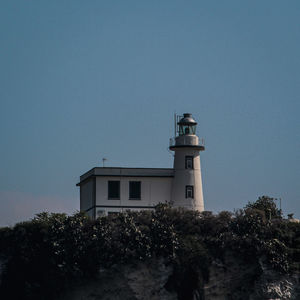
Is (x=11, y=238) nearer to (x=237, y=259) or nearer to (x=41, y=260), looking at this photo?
(x=41, y=260)

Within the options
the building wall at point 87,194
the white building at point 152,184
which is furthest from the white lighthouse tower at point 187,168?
the building wall at point 87,194

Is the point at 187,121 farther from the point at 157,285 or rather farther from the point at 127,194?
the point at 157,285

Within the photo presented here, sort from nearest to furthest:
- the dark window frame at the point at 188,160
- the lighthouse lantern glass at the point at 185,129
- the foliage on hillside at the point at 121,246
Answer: the foliage on hillside at the point at 121,246 → the dark window frame at the point at 188,160 → the lighthouse lantern glass at the point at 185,129

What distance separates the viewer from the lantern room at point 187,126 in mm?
63531

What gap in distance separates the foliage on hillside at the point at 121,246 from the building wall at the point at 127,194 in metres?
5.28

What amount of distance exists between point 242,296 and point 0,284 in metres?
15.3

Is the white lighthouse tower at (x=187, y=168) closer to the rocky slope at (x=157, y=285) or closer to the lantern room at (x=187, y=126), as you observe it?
the lantern room at (x=187, y=126)

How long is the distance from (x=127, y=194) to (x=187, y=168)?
4.74 meters

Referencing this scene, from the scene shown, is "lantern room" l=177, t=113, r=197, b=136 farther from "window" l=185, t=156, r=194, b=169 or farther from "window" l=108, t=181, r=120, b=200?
"window" l=108, t=181, r=120, b=200

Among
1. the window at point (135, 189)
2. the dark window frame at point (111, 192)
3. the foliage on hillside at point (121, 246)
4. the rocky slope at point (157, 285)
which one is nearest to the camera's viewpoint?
the rocky slope at point (157, 285)

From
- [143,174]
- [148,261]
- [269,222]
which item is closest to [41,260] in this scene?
[148,261]

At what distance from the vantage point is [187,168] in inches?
2473

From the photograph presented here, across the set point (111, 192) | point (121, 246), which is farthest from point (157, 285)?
point (111, 192)

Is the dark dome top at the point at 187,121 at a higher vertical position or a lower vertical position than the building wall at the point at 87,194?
higher
